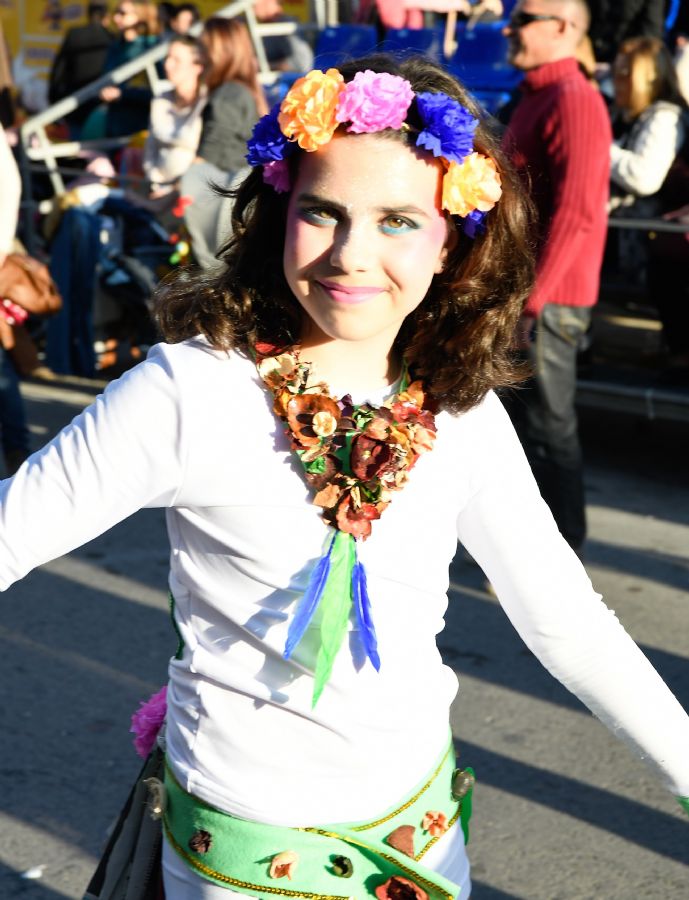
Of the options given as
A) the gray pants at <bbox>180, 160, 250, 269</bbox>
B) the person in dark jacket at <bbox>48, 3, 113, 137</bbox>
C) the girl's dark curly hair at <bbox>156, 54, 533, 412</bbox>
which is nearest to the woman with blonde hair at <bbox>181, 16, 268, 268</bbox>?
the gray pants at <bbox>180, 160, 250, 269</bbox>

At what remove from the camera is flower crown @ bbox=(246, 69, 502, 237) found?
5.43 ft

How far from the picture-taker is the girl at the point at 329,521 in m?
1.62

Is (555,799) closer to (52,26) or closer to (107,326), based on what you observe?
(107,326)

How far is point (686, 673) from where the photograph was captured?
13.4ft

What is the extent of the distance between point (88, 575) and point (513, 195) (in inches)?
132

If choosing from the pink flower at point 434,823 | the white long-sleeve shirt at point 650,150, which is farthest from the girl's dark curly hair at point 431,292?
the white long-sleeve shirt at point 650,150

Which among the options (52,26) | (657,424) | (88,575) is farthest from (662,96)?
(52,26)

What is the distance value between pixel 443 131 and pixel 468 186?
8cm

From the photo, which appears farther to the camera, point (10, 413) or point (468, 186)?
point (10, 413)

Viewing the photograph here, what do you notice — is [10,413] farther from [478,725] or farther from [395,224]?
[395,224]

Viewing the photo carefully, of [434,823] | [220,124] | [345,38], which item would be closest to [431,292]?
[434,823]

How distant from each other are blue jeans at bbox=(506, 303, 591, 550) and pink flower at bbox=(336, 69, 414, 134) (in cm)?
308

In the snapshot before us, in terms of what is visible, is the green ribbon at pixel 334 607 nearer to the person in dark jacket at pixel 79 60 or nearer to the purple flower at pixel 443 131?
the purple flower at pixel 443 131

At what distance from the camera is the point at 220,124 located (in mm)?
6461
